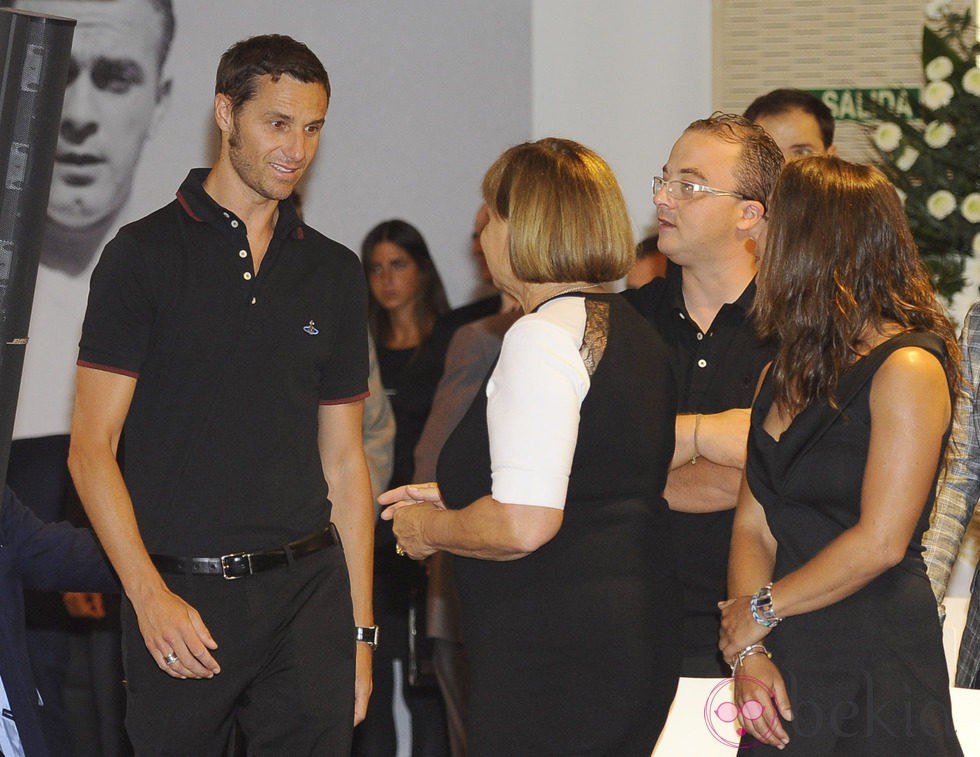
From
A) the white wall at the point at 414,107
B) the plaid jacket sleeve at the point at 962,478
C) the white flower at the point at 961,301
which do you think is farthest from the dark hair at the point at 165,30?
the plaid jacket sleeve at the point at 962,478

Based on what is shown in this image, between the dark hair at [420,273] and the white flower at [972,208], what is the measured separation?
6.33ft

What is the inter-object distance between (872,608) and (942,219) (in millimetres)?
2377

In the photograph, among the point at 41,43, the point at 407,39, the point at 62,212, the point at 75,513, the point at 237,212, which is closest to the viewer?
the point at 41,43

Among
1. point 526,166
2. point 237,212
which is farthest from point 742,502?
point 237,212

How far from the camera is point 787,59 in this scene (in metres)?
4.99

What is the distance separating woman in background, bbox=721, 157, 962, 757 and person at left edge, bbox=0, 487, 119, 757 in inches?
52.1

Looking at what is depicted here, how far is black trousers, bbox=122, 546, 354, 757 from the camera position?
2438mm

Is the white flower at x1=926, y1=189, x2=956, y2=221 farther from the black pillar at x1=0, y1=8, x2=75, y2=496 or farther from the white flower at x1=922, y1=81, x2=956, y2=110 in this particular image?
the black pillar at x1=0, y1=8, x2=75, y2=496

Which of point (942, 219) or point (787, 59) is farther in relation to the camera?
point (787, 59)

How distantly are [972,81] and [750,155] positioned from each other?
1583 mm

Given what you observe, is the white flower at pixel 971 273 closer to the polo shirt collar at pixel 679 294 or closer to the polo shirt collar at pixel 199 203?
the polo shirt collar at pixel 679 294

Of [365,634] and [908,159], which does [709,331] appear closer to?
[365,634]

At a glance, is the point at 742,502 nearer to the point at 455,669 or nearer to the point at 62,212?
Answer: the point at 455,669

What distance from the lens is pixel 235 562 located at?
2479 mm
